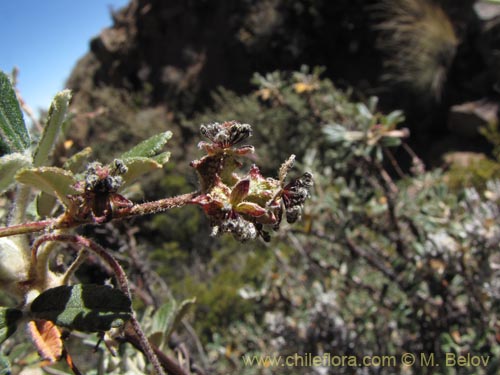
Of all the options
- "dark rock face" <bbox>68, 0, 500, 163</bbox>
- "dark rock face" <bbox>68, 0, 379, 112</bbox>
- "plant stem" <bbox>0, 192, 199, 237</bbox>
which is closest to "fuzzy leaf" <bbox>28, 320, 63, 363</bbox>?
"plant stem" <bbox>0, 192, 199, 237</bbox>

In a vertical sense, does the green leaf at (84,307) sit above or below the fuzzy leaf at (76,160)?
below

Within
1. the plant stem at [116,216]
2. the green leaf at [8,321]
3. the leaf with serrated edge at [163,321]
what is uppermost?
the plant stem at [116,216]

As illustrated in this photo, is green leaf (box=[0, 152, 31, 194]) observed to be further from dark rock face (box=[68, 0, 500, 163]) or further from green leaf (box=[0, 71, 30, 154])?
dark rock face (box=[68, 0, 500, 163])

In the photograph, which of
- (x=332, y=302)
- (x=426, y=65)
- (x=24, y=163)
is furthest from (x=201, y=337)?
(x=426, y=65)

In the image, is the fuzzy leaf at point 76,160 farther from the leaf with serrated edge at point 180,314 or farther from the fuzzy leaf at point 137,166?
the leaf with serrated edge at point 180,314

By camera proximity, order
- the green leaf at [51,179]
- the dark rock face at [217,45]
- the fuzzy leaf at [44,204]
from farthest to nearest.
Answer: the dark rock face at [217,45] → the fuzzy leaf at [44,204] → the green leaf at [51,179]

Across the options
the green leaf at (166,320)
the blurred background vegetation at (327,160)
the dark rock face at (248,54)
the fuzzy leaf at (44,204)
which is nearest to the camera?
the fuzzy leaf at (44,204)

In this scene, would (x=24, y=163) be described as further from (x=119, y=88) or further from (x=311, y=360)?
(x=119, y=88)

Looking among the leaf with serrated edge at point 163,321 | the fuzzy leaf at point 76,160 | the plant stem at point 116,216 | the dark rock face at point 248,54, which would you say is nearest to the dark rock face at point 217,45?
the dark rock face at point 248,54

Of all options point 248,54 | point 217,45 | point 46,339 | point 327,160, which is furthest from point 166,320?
point 217,45

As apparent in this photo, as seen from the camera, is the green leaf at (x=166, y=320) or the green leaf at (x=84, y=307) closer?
the green leaf at (x=84, y=307)
